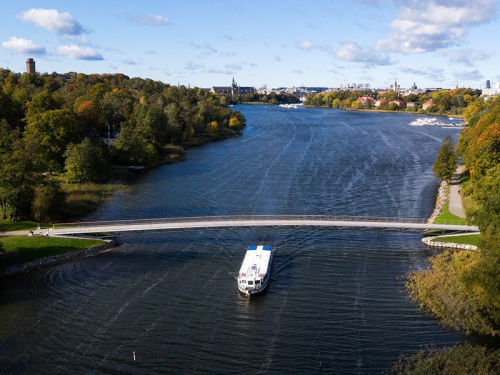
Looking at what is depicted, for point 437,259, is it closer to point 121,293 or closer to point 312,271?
point 312,271

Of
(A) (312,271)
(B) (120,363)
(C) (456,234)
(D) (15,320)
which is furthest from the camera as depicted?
(C) (456,234)

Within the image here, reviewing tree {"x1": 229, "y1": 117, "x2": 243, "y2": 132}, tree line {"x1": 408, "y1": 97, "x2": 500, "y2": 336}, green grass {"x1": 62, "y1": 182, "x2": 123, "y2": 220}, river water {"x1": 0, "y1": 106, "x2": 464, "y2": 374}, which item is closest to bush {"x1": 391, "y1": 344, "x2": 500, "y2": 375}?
river water {"x1": 0, "y1": 106, "x2": 464, "y2": 374}

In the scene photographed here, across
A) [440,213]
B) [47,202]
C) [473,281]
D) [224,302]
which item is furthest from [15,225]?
[440,213]

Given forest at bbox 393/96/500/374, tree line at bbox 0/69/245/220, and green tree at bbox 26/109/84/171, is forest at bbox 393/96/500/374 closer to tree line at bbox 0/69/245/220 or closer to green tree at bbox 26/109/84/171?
tree line at bbox 0/69/245/220

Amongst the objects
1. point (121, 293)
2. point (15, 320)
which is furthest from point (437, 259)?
point (15, 320)

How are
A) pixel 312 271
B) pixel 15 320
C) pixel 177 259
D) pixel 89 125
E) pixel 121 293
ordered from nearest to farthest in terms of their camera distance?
pixel 15 320 → pixel 121 293 → pixel 312 271 → pixel 177 259 → pixel 89 125

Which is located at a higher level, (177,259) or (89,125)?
(89,125)

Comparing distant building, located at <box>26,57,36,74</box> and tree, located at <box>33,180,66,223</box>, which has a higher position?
distant building, located at <box>26,57,36,74</box>

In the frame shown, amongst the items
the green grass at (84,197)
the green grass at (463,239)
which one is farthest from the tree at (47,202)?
the green grass at (463,239)
